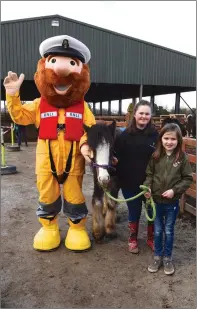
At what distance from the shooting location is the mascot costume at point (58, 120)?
2707 mm

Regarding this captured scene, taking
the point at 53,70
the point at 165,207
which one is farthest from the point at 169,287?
the point at 53,70

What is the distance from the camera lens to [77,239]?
2.88 meters

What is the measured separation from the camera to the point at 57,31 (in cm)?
1225

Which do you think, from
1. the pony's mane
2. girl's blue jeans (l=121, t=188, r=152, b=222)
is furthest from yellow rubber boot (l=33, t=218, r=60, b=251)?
the pony's mane

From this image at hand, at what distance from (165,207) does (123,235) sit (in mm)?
1004

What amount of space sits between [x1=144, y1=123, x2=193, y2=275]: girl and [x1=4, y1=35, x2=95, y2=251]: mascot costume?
2.18ft

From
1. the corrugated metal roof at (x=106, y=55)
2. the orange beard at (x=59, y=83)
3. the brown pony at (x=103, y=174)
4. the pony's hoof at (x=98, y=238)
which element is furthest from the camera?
the corrugated metal roof at (x=106, y=55)

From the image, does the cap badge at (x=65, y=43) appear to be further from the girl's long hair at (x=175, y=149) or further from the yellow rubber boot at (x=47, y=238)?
the yellow rubber boot at (x=47, y=238)

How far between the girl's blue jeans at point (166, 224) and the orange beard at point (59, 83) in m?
1.33

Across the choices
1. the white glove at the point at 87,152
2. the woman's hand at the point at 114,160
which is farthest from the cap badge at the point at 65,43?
the woman's hand at the point at 114,160

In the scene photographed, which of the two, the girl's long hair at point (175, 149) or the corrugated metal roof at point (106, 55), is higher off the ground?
the corrugated metal roof at point (106, 55)

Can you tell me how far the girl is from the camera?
2.36 meters

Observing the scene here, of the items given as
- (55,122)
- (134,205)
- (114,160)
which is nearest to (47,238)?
(134,205)

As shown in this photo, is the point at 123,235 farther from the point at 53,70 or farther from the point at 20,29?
the point at 20,29
